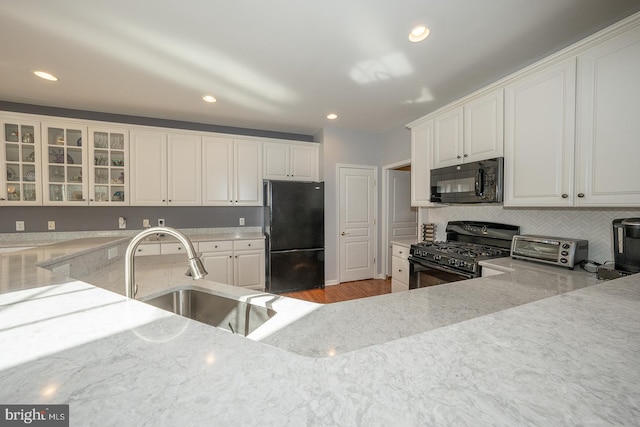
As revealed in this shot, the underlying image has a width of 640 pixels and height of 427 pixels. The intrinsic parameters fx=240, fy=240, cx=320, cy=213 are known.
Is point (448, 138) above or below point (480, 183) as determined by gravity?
above

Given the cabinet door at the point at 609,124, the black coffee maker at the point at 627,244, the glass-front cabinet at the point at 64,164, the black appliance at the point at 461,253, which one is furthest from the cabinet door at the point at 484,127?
the glass-front cabinet at the point at 64,164

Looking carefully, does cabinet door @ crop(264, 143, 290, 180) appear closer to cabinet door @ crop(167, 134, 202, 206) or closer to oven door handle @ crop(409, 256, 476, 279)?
cabinet door @ crop(167, 134, 202, 206)

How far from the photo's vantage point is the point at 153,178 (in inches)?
128

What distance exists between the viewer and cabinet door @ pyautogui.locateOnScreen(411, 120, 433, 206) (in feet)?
8.96

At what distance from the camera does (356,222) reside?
4.10m

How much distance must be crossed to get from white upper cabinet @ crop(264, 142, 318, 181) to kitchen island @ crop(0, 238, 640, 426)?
3247 millimetres

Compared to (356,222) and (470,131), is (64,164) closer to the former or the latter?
(356,222)

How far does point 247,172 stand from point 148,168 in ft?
4.19

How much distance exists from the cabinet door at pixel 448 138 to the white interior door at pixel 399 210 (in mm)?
1591

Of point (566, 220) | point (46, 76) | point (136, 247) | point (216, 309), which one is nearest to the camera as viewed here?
point (136, 247)

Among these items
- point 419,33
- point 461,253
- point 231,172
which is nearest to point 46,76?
point 231,172

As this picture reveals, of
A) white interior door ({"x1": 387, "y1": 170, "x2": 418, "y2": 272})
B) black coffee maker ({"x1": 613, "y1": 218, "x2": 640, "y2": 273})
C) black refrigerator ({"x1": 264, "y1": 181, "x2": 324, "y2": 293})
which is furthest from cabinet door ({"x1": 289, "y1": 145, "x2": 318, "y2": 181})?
black coffee maker ({"x1": 613, "y1": 218, "x2": 640, "y2": 273})

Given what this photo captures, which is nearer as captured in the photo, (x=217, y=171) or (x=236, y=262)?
(x=236, y=262)

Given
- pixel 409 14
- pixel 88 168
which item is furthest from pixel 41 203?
pixel 409 14
